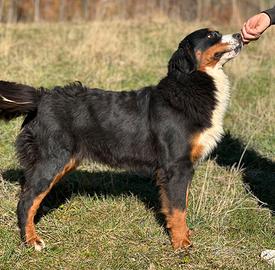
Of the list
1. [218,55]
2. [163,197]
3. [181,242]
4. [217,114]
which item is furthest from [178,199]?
[218,55]

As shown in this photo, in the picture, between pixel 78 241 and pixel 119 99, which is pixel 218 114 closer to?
pixel 119 99

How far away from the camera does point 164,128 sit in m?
4.23

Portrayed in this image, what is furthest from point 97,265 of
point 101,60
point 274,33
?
point 274,33

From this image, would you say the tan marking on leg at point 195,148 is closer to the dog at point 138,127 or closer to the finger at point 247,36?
the dog at point 138,127

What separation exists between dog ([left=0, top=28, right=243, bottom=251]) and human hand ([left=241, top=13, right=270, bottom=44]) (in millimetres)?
126

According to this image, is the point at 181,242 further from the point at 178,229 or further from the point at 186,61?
the point at 186,61

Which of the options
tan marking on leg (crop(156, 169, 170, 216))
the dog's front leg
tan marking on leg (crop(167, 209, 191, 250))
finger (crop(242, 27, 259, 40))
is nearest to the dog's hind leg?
tan marking on leg (crop(156, 169, 170, 216))

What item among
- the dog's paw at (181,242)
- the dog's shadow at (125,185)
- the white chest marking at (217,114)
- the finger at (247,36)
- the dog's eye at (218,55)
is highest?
the finger at (247,36)

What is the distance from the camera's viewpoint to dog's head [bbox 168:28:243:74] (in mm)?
4363

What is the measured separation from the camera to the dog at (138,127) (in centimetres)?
415

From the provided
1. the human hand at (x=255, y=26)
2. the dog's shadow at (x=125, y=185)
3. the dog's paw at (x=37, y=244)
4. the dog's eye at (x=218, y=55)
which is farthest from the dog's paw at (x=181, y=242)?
the human hand at (x=255, y=26)

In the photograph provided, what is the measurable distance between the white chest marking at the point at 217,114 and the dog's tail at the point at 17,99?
5.05ft

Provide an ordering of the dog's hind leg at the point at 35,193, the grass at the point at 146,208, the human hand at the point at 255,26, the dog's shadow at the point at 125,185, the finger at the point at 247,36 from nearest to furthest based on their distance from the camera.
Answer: the grass at the point at 146,208, the dog's hind leg at the point at 35,193, the human hand at the point at 255,26, the finger at the point at 247,36, the dog's shadow at the point at 125,185

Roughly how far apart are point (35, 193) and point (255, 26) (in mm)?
2498
